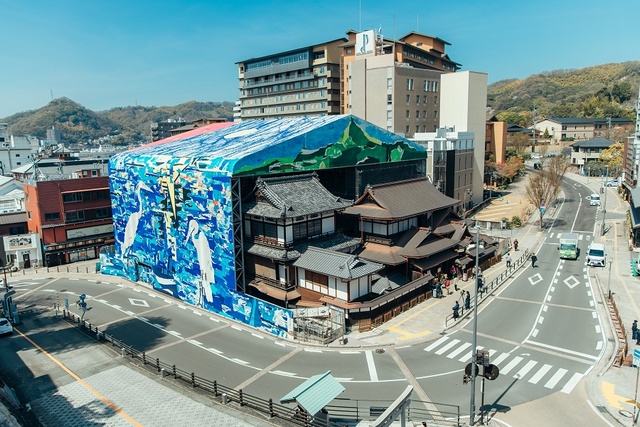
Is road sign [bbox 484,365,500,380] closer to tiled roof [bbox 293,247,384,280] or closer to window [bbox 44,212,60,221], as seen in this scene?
tiled roof [bbox 293,247,384,280]

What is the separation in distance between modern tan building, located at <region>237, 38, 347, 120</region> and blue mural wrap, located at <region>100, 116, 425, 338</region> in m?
59.3

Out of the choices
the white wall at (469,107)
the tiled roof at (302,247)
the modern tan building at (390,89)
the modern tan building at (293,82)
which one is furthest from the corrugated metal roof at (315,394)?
the modern tan building at (293,82)

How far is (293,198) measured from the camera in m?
41.2

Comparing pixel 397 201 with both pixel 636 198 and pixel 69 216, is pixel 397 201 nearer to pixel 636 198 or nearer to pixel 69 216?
pixel 636 198

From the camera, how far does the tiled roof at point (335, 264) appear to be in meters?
35.8

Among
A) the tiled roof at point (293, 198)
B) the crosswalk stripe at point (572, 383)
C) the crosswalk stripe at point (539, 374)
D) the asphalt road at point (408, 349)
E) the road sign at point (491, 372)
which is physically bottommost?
the asphalt road at point (408, 349)

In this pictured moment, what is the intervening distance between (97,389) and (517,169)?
104m

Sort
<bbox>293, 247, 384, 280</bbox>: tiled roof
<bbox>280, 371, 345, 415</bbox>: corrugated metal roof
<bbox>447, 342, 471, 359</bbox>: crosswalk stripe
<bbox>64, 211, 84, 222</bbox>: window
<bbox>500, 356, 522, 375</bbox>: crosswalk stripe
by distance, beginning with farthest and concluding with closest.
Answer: <bbox>64, 211, 84, 222</bbox>: window
<bbox>293, 247, 384, 280</bbox>: tiled roof
<bbox>447, 342, 471, 359</bbox>: crosswalk stripe
<bbox>500, 356, 522, 375</bbox>: crosswalk stripe
<bbox>280, 371, 345, 415</bbox>: corrugated metal roof

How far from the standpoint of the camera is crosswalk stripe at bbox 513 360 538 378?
28411mm

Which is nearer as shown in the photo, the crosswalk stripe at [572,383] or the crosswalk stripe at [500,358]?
the crosswalk stripe at [572,383]

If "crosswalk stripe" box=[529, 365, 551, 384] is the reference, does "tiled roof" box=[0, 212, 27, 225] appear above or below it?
above

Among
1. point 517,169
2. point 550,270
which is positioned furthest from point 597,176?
point 550,270

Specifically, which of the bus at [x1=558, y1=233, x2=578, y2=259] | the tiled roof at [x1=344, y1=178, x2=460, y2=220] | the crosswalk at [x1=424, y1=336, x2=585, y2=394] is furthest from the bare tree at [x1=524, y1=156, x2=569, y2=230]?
the crosswalk at [x1=424, y1=336, x2=585, y2=394]

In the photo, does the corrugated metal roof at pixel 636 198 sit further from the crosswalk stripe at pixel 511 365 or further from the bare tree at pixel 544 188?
the crosswalk stripe at pixel 511 365
